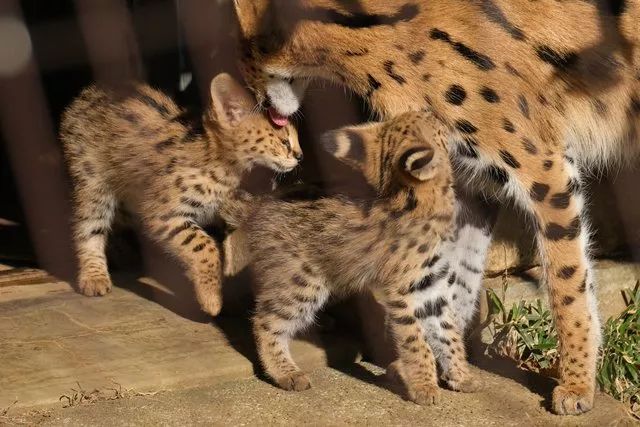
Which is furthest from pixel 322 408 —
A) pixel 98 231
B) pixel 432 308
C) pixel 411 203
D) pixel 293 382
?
pixel 98 231

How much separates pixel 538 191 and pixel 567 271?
31 centimetres

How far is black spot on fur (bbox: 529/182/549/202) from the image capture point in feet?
12.9

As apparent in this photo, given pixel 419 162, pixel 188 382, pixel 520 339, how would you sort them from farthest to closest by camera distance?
pixel 520 339
pixel 188 382
pixel 419 162

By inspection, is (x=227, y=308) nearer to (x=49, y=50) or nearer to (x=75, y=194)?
(x=75, y=194)

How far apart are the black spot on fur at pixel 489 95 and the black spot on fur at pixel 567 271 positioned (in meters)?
0.64

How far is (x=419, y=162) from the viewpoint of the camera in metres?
3.74

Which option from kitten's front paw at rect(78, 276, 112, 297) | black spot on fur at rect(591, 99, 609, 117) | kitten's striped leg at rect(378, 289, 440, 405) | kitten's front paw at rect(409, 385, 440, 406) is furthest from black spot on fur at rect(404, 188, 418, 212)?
kitten's front paw at rect(78, 276, 112, 297)

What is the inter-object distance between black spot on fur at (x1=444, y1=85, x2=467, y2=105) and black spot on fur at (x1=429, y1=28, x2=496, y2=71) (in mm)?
104

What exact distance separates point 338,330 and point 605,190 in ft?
4.71

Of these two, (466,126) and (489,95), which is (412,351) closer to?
(466,126)

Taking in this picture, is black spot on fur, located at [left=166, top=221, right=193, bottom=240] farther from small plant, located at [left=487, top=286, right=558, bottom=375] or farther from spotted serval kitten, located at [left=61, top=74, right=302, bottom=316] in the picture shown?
small plant, located at [left=487, top=286, right=558, bottom=375]

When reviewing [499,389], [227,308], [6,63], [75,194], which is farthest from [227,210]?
[6,63]

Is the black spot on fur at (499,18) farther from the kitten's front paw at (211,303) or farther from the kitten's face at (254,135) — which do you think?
the kitten's front paw at (211,303)

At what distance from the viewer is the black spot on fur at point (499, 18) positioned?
396cm
